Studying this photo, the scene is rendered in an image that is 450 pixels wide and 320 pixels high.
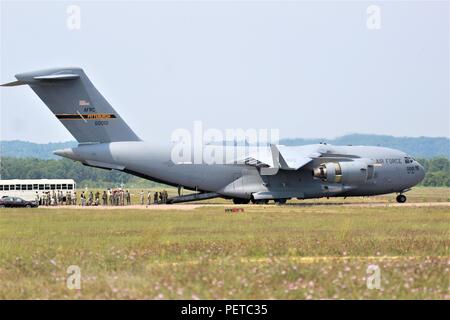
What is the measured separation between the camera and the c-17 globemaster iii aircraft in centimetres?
6038

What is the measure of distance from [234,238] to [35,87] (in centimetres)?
3283

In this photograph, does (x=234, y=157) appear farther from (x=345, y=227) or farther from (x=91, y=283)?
(x=91, y=283)

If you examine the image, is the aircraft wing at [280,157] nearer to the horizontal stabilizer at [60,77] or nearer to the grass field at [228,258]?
the horizontal stabilizer at [60,77]

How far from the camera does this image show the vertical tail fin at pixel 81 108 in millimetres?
60000

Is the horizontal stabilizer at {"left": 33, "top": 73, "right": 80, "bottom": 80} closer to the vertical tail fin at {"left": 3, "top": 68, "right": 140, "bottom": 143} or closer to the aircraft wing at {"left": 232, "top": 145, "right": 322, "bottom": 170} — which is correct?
the vertical tail fin at {"left": 3, "top": 68, "right": 140, "bottom": 143}

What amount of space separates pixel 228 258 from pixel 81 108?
40.8 meters

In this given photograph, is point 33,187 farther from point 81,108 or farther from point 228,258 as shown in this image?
point 228,258

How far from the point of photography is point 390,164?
6594cm

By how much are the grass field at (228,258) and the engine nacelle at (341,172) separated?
787 inches

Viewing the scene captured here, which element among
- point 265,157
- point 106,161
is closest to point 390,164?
point 265,157

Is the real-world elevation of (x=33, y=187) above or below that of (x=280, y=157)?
below

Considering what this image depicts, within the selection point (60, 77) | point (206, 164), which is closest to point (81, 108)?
point (60, 77)

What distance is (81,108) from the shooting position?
60938 mm

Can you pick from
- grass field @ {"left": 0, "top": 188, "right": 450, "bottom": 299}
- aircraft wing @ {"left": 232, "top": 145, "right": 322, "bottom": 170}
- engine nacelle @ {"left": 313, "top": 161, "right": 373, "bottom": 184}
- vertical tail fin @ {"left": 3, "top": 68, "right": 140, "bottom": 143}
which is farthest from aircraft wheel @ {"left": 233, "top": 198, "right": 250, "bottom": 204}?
grass field @ {"left": 0, "top": 188, "right": 450, "bottom": 299}
